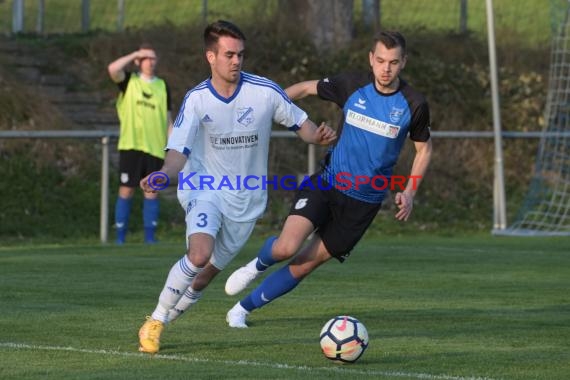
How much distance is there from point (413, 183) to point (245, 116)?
1.11 m

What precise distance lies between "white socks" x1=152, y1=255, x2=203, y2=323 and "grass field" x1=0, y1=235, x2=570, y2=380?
23cm

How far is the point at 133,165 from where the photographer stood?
1502cm

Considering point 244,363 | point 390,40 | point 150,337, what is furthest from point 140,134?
Result: point 244,363

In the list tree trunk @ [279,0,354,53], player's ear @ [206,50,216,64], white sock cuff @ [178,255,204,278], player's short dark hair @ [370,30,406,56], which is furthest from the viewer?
tree trunk @ [279,0,354,53]

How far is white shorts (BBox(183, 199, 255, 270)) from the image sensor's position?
24.8ft

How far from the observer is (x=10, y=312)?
29.4 feet

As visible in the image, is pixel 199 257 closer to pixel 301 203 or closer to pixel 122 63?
pixel 301 203

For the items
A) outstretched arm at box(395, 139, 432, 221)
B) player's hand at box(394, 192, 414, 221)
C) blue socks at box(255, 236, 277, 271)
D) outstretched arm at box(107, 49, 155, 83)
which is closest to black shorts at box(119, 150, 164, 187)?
outstretched arm at box(107, 49, 155, 83)

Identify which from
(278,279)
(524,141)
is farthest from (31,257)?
(524,141)

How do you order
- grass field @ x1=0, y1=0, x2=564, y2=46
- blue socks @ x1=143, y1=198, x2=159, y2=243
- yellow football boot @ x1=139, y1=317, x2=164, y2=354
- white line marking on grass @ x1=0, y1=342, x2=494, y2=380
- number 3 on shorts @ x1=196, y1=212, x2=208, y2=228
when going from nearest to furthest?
white line marking on grass @ x1=0, y1=342, x2=494, y2=380 < yellow football boot @ x1=139, y1=317, x2=164, y2=354 < number 3 on shorts @ x1=196, y1=212, x2=208, y2=228 < blue socks @ x1=143, y1=198, x2=159, y2=243 < grass field @ x1=0, y1=0, x2=564, y2=46

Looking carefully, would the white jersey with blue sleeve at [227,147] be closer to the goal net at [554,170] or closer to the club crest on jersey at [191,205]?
the club crest on jersey at [191,205]

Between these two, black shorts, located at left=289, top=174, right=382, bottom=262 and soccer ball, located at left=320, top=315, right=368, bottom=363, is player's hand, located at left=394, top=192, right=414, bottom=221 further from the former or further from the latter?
soccer ball, located at left=320, top=315, right=368, bottom=363

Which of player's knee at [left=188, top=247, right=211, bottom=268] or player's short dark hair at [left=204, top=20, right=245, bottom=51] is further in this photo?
player's short dark hair at [left=204, top=20, right=245, bottom=51]

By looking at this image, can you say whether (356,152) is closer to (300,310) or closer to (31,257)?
(300,310)
